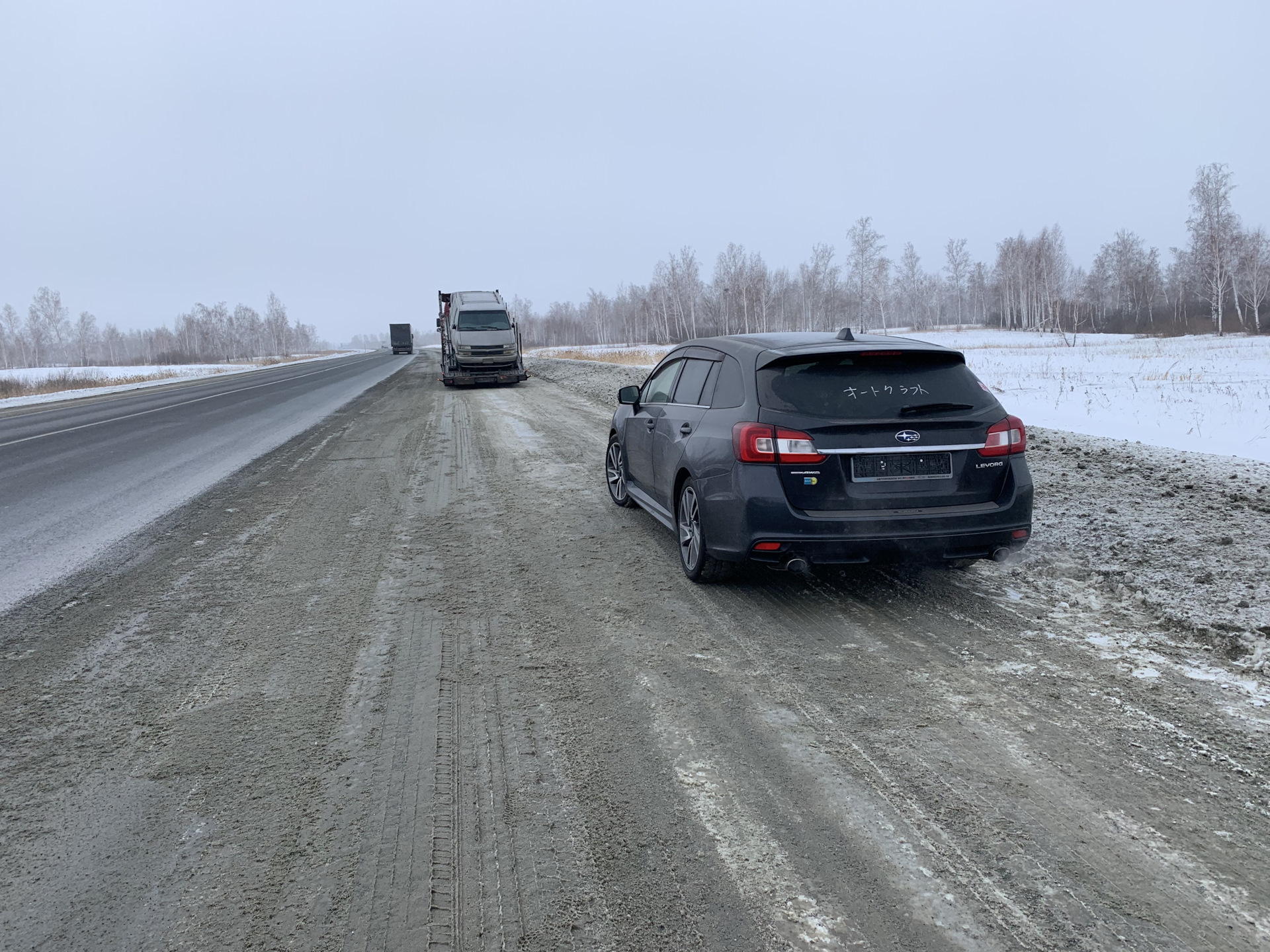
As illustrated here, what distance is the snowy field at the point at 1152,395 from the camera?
1014 cm

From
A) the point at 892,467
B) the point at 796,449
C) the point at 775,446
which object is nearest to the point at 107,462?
the point at 775,446

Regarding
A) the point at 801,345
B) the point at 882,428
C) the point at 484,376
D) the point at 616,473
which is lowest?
the point at 616,473

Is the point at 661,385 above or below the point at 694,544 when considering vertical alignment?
above

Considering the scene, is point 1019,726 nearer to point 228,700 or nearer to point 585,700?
point 585,700

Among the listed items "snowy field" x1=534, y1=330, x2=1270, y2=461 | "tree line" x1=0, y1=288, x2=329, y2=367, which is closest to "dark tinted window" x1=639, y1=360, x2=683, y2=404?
"snowy field" x1=534, y1=330, x2=1270, y2=461

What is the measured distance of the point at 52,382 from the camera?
39344mm

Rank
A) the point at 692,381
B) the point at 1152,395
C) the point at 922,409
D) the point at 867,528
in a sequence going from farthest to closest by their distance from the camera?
the point at 1152,395
the point at 692,381
the point at 922,409
the point at 867,528

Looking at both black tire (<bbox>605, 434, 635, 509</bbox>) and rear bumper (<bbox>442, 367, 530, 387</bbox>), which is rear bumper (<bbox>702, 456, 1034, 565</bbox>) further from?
rear bumper (<bbox>442, 367, 530, 387</bbox>)

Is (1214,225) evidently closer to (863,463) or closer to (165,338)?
(863,463)

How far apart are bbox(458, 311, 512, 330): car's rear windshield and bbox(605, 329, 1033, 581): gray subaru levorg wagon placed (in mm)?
20184

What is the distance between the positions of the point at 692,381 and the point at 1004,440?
88.5 inches

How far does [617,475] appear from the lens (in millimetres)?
7703

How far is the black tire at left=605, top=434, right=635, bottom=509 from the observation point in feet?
24.2

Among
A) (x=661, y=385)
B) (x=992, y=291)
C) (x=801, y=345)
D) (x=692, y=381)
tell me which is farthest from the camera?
(x=992, y=291)
